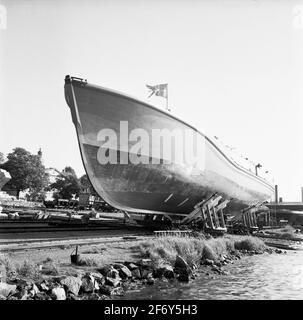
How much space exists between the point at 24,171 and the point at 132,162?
193 ft

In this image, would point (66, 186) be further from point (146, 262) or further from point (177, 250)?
point (146, 262)

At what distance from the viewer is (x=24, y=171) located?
2827 inches

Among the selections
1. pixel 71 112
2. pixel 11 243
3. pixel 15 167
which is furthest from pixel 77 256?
pixel 15 167

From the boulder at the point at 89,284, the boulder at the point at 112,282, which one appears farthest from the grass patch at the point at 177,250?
the boulder at the point at 89,284

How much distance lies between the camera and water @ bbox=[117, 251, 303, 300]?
31.4 ft

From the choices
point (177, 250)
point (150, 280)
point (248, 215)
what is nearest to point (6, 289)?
point (150, 280)

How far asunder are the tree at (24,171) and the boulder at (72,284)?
67229 millimetres

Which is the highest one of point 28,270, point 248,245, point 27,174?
point 27,174

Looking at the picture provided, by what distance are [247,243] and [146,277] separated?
37.4ft

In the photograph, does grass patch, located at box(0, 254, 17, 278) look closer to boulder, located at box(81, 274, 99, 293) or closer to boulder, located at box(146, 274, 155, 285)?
boulder, located at box(81, 274, 99, 293)

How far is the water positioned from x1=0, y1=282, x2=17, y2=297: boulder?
8.68 feet

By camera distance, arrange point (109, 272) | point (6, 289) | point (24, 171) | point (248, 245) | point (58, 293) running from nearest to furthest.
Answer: point (6, 289) < point (58, 293) < point (109, 272) < point (248, 245) < point (24, 171)

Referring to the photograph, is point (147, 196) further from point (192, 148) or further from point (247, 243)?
point (247, 243)
